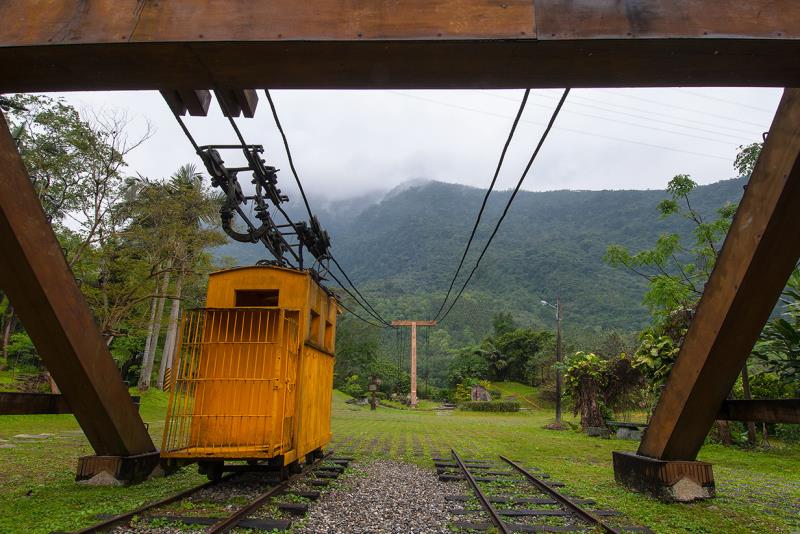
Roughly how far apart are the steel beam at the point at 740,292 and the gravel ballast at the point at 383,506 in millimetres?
3022

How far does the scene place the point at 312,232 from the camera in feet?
36.2

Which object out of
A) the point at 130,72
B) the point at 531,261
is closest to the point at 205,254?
the point at 130,72

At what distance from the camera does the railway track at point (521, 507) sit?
511cm

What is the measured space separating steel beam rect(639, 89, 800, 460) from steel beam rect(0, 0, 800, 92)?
1317mm

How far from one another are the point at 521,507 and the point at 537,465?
413 centimetres

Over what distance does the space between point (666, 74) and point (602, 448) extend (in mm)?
12836

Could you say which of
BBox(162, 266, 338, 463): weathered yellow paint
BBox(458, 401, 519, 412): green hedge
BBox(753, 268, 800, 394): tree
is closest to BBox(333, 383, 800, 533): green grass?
BBox(753, 268, 800, 394): tree

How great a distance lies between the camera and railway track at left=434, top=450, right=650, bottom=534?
511cm

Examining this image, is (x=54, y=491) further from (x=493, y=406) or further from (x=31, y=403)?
(x=493, y=406)

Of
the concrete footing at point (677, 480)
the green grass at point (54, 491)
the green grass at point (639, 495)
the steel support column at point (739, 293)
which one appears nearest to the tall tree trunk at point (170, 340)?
the green grass at point (639, 495)

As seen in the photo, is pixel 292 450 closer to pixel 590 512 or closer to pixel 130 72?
pixel 590 512

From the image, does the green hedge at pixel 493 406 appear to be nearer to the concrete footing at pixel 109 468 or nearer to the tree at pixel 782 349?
the tree at pixel 782 349

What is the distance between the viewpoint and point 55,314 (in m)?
Result: 5.05

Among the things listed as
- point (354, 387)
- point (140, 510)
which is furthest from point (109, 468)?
point (354, 387)
